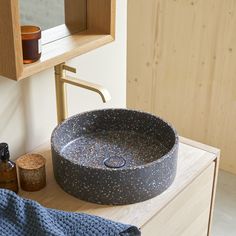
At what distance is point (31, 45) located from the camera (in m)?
1.18

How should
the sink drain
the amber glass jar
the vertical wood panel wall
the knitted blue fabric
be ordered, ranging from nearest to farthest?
the knitted blue fabric < the amber glass jar < the sink drain < the vertical wood panel wall

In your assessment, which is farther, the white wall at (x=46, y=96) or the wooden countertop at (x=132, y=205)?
the white wall at (x=46, y=96)

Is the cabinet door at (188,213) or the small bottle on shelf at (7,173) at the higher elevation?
the small bottle on shelf at (7,173)

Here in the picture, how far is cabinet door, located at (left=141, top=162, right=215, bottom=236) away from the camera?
1269mm

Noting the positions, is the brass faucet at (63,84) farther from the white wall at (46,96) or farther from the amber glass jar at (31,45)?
the amber glass jar at (31,45)

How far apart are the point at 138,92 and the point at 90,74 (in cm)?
118

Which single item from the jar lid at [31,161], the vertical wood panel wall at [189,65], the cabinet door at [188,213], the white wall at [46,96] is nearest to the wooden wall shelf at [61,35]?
the white wall at [46,96]

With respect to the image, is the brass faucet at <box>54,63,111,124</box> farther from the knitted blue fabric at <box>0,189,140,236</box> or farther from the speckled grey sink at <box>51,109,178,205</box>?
the knitted blue fabric at <box>0,189,140,236</box>

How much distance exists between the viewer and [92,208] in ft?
4.01

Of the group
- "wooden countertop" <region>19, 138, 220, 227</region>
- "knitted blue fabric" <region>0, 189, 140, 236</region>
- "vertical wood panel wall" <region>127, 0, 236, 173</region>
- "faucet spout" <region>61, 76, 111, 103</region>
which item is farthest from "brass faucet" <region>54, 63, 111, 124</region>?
"vertical wood panel wall" <region>127, 0, 236, 173</region>

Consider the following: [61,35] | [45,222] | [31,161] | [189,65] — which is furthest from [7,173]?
[189,65]

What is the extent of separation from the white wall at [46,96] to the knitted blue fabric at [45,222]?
0.31 m

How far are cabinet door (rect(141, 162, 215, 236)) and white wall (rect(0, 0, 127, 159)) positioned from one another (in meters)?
0.44

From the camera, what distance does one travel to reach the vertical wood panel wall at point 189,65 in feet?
7.60
